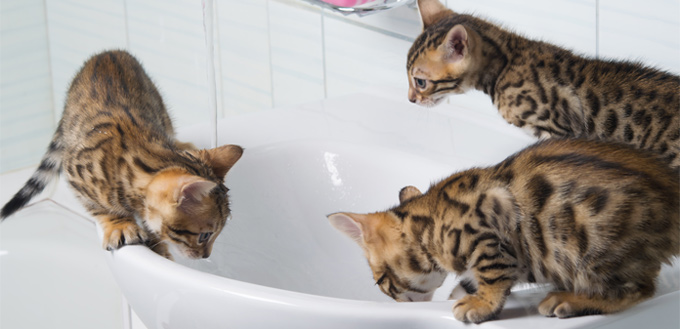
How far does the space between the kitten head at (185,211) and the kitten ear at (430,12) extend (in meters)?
0.41

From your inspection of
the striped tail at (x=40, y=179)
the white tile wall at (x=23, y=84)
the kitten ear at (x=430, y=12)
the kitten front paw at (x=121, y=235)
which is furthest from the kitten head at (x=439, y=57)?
the white tile wall at (x=23, y=84)

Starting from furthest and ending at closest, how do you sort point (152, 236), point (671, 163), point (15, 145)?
point (15, 145) < point (152, 236) < point (671, 163)

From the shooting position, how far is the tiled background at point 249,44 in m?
1.31

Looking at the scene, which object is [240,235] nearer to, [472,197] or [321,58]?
[472,197]

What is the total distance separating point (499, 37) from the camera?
1.27 metres

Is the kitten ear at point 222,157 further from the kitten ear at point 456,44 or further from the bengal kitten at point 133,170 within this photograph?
the kitten ear at point 456,44

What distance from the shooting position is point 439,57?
128 cm

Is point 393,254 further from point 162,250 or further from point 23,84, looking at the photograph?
point 23,84

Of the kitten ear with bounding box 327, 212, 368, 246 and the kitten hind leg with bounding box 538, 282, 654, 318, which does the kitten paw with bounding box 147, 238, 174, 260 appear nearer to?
the kitten ear with bounding box 327, 212, 368, 246

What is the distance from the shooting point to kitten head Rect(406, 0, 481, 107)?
125cm

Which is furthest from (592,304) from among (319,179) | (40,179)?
(40,179)

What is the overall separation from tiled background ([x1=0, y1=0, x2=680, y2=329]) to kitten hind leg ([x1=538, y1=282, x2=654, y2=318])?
39cm

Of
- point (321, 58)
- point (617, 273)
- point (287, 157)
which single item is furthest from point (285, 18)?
point (617, 273)

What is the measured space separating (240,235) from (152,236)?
18 cm
